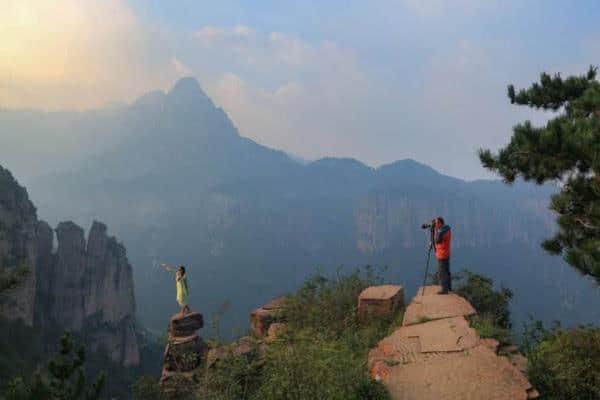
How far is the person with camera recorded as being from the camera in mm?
9516

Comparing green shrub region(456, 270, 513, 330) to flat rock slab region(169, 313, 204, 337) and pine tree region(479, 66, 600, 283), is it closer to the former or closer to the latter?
pine tree region(479, 66, 600, 283)

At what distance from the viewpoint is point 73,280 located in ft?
270

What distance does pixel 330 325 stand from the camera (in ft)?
28.3

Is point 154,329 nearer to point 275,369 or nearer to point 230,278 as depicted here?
point 230,278

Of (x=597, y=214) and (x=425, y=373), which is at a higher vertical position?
(x=597, y=214)

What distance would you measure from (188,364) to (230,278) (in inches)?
6333

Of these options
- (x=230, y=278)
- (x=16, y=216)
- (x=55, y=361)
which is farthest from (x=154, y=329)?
(x=55, y=361)

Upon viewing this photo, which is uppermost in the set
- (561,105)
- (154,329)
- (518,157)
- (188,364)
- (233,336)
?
(561,105)

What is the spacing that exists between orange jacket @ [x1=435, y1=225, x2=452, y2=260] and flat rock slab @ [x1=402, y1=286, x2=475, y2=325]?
2.86 feet

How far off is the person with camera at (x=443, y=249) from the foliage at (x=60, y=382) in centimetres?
806

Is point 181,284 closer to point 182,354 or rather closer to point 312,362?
point 182,354

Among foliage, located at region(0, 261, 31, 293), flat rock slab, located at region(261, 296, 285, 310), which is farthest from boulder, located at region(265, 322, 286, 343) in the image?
foliage, located at region(0, 261, 31, 293)

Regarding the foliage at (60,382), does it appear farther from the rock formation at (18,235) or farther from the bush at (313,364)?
the rock formation at (18,235)

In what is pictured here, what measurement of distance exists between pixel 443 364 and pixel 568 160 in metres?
3.69
